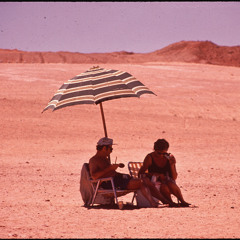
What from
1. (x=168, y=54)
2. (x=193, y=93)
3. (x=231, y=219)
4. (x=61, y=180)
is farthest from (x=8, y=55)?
(x=231, y=219)

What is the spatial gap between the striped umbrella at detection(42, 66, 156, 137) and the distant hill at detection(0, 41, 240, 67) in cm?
7175

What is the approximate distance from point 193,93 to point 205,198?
2299 centimetres

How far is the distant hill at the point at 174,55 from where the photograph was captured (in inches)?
3366

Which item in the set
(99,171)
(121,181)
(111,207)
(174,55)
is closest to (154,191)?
(121,181)

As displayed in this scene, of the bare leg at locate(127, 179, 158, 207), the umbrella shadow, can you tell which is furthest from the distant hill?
the bare leg at locate(127, 179, 158, 207)

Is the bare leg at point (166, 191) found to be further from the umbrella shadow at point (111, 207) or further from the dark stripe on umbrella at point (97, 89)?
the dark stripe on umbrella at point (97, 89)

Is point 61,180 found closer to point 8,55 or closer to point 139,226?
point 139,226

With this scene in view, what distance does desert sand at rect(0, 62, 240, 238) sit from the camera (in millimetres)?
7152

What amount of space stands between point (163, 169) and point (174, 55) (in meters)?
102

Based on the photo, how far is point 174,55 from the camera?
109 meters

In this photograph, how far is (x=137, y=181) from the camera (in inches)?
349

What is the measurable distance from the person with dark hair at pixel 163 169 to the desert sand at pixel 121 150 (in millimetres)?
544

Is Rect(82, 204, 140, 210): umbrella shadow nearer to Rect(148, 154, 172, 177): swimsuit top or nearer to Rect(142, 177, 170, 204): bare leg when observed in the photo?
Rect(142, 177, 170, 204): bare leg

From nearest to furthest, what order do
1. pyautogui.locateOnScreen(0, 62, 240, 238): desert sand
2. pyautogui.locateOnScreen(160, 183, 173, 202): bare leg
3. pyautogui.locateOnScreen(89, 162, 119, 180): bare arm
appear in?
pyautogui.locateOnScreen(0, 62, 240, 238): desert sand
pyautogui.locateOnScreen(89, 162, 119, 180): bare arm
pyautogui.locateOnScreen(160, 183, 173, 202): bare leg
